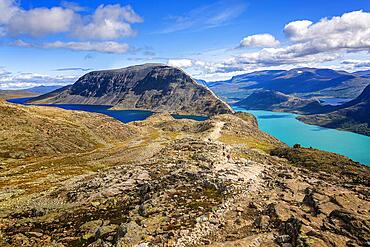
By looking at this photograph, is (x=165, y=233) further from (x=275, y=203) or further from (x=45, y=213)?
(x=45, y=213)

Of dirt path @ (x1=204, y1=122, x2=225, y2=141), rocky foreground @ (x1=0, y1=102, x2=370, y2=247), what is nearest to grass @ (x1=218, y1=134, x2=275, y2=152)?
dirt path @ (x1=204, y1=122, x2=225, y2=141)

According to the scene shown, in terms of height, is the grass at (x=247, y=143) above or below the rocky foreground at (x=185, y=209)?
below

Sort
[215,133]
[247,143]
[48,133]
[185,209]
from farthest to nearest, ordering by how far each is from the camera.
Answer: [215,133] < [48,133] < [247,143] < [185,209]

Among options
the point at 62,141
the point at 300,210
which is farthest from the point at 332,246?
the point at 62,141

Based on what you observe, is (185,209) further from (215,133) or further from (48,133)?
(215,133)

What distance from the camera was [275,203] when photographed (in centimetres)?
3809

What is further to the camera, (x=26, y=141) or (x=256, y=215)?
(x=26, y=141)

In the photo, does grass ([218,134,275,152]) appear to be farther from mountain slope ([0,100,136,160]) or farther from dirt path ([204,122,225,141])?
mountain slope ([0,100,136,160])

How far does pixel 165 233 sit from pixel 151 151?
6930 cm

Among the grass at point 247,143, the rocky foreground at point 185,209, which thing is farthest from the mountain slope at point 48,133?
the grass at point 247,143

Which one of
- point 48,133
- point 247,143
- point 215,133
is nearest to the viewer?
point 247,143

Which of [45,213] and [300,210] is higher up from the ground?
[300,210]

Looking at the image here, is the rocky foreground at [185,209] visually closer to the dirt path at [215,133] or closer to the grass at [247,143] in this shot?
the grass at [247,143]

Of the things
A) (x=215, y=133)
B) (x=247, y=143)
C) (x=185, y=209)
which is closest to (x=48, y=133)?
(x=215, y=133)
